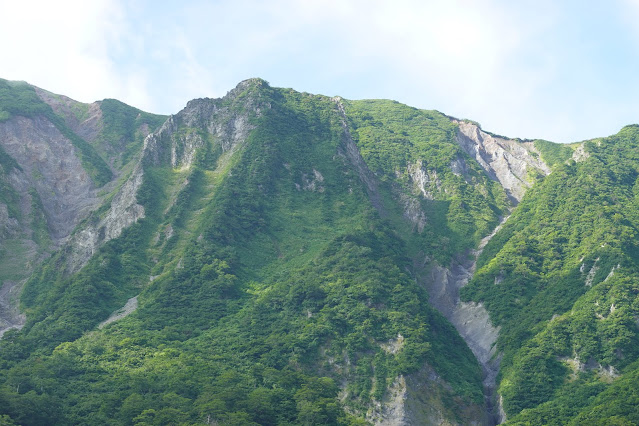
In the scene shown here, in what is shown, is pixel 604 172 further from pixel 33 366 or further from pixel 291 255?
pixel 33 366

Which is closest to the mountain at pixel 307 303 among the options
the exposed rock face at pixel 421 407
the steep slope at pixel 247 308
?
the exposed rock face at pixel 421 407

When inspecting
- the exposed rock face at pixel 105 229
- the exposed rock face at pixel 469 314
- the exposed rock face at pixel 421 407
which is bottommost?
the exposed rock face at pixel 421 407

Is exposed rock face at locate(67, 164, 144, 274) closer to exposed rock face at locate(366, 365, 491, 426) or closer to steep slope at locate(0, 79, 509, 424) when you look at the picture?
steep slope at locate(0, 79, 509, 424)

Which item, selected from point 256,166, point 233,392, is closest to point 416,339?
point 233,392

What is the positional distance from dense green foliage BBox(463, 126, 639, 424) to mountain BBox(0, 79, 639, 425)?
0.41m

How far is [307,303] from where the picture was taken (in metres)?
146

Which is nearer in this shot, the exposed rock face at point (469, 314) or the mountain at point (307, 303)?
the mountain at point (307, 303)

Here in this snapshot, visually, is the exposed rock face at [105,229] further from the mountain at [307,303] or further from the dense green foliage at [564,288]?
the dense green foliage at [564,288]

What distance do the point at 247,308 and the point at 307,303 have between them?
38.1 ft

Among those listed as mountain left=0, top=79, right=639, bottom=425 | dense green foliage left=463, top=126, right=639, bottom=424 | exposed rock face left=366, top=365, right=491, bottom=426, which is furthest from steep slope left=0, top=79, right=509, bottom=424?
dense green foliage left=463, top=126, right=639, bottom=424

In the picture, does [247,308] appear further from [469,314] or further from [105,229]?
[469,314]

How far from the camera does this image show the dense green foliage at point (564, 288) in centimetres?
12888

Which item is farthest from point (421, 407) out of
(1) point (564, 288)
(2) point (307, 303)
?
(1) point (564, 288)

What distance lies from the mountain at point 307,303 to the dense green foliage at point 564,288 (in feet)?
1.33
